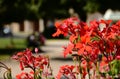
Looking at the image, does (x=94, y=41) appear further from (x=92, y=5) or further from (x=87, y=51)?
(x=92, y=5)

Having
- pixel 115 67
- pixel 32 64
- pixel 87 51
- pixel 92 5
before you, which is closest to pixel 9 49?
pixel 92 5

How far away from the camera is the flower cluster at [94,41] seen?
14.8 feet

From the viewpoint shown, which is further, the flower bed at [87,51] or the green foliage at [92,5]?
the green foliage at [92,5]

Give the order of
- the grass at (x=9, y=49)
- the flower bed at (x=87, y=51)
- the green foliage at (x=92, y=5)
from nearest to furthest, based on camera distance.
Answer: the flower bed at (x=87, y=51), the green foliage at (x=92, y=5), the grass at (x=9, y=49)

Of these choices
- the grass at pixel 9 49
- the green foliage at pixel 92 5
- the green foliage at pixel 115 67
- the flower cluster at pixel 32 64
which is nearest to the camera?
the green foliage at pixel 115 67

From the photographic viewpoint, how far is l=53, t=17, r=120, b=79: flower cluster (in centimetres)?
452

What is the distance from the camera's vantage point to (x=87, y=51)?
15.1 ft

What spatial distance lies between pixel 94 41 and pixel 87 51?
0.39 ft

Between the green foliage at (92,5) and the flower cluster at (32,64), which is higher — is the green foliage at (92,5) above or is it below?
above

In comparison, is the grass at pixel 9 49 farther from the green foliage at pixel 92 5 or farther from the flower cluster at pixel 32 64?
the flower cluster at pixel 32 64

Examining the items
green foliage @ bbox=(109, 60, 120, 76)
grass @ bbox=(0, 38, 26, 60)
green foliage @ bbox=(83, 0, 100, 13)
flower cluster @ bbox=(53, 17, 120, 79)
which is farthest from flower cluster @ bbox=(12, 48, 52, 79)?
green foliage @ bbox=(83, 0, 100, 13)

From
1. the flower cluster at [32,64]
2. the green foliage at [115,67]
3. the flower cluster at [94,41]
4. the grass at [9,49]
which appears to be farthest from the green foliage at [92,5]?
the green foliage at [115,67]

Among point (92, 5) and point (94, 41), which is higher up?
point (92, 5)

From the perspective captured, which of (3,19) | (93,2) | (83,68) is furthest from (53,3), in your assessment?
(83,68)
